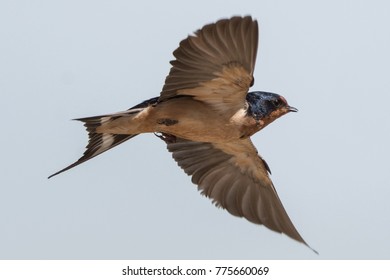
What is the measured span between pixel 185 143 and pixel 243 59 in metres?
1.16

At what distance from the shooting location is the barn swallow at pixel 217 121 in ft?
18.9

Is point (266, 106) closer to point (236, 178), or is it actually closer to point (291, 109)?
point (291, 109)

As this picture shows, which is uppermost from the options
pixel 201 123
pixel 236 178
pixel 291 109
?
pixel 291 109

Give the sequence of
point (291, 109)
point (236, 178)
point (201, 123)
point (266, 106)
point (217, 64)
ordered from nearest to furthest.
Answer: point (217, 64) < point (201, 123) < point (266, 106) < point (291, 109) < point (236, 178)

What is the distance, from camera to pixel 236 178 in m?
7.12

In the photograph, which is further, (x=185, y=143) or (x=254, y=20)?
(x=185, y=143)

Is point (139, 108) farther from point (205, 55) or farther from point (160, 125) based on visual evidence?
point (205, 55)

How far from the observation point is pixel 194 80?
19.9 feet

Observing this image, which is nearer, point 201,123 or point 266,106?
point 201,123

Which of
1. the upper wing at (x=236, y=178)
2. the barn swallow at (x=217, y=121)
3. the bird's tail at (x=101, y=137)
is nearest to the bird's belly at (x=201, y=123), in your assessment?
the barn swallow at (x=217, y=121)

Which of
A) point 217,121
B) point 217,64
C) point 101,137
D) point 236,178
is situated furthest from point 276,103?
point 101,137

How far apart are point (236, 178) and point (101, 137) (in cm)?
112

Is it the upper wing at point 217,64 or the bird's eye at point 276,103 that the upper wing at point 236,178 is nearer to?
the bird's eye at point 276,103
